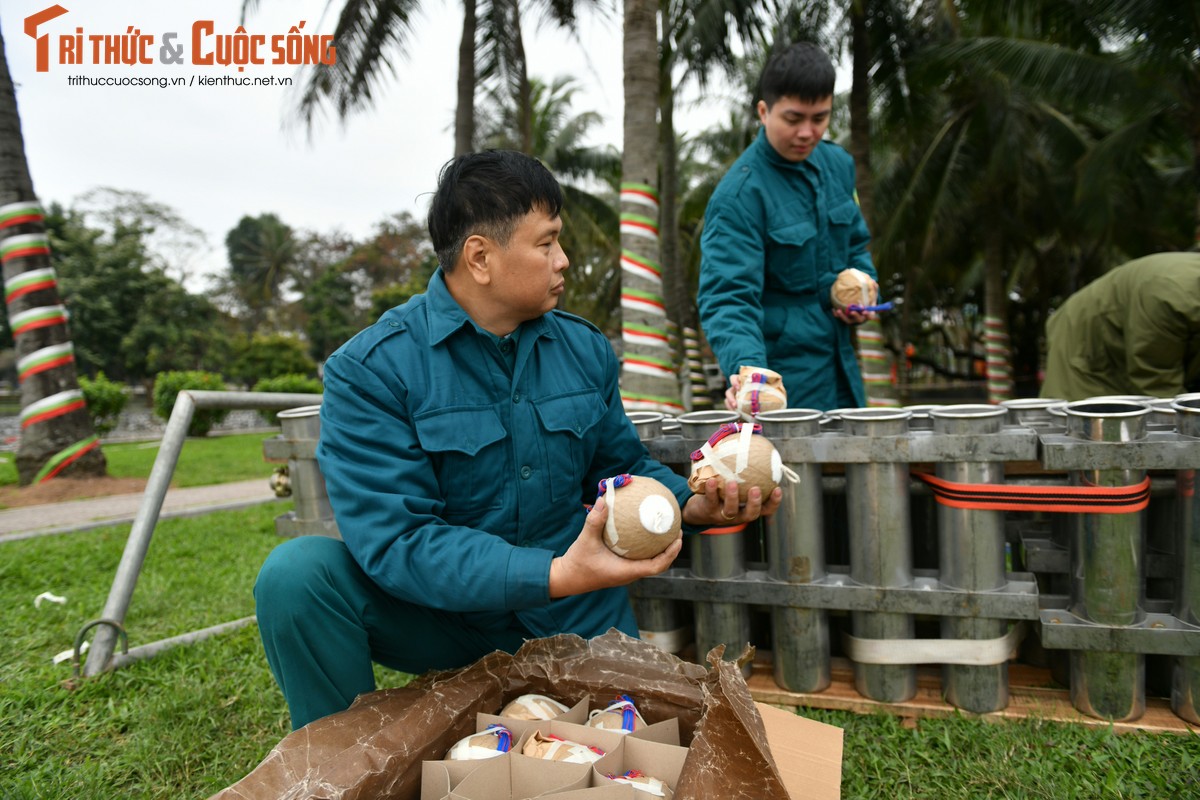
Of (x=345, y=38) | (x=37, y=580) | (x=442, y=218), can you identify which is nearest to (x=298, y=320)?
(x=345, y=38)

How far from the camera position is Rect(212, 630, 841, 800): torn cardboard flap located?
1.38 meters

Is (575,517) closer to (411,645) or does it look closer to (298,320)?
(411,645)

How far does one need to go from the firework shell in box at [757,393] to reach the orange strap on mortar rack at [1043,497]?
1.87 ft

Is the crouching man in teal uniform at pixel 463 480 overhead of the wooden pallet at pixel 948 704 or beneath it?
overhead

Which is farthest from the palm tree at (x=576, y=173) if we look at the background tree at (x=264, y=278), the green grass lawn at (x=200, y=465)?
the background tree at (x=264, y=278)

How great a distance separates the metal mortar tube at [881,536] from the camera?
2.27 metres

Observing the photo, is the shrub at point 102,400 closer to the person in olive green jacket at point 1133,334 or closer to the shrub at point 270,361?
the shrub at point 270,361

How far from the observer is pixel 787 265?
3.04 meters

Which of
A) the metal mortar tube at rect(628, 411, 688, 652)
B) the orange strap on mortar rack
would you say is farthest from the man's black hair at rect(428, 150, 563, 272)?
the orange strap on mortar rack

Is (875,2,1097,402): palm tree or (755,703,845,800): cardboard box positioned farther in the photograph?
(875,2,1097,402): palm tree

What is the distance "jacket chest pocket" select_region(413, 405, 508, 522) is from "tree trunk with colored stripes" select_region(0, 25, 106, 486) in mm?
9207

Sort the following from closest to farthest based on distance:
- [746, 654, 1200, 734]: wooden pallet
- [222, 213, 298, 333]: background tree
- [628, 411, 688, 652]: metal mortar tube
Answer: [746, 654, 1200, 734]: wooden pallet, [628, 411, 688, 652]: metal mortar tube, [222, 213, 298, 333]: background tree

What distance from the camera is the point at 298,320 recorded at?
51594 mm

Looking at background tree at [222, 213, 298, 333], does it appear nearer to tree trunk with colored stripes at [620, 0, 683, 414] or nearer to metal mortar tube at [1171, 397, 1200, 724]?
tree trunk with colored stripes at [620, 0, 683, 414]
